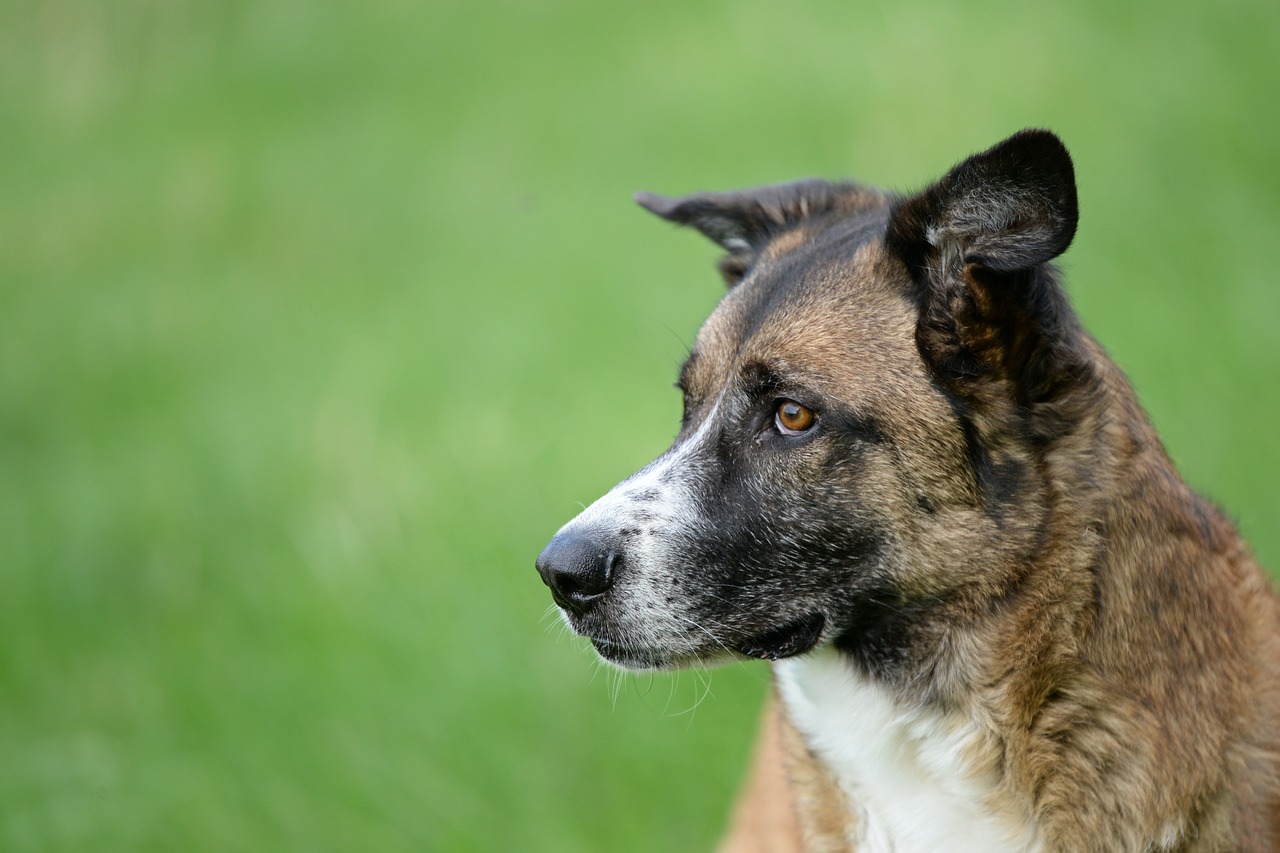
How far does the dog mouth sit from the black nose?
22cm

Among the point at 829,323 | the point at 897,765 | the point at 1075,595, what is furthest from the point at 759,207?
the point at 897,765

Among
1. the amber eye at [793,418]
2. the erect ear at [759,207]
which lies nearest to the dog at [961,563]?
the amber eye at [793,418]

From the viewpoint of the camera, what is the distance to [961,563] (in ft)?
9.79

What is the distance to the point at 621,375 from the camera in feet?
26.9

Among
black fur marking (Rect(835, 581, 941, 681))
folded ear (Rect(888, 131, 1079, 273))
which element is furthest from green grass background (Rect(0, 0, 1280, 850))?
folded ear (Rect(888, 131, 1079, 273))

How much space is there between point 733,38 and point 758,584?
31.9 ft

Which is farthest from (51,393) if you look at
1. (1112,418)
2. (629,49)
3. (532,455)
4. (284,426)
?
(1112,418)

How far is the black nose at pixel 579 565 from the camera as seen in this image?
303cm

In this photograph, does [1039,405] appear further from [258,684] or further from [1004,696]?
[258,684]

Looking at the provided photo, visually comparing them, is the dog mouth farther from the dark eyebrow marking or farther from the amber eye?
the dark eyebrow marking

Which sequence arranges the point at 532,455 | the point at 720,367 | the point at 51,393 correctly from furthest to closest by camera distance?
the point at 51,393 < the point at 532,455 < the point at 720,367

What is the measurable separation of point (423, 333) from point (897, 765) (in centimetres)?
678

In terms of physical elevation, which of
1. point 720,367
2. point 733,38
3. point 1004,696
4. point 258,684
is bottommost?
point 258,684

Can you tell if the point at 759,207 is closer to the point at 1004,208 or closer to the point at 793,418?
the point at 793,418
